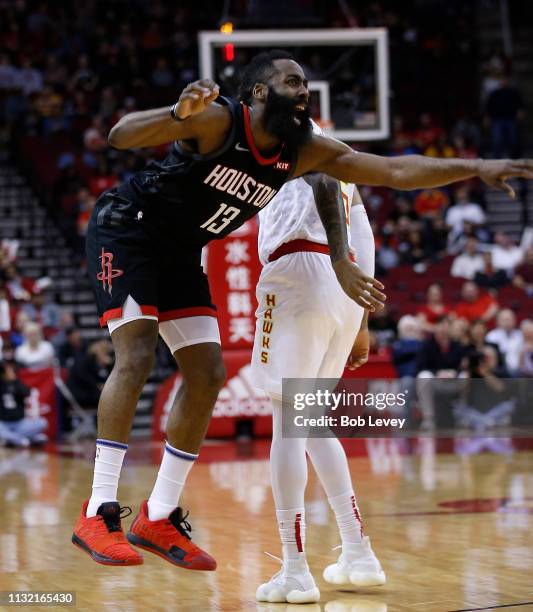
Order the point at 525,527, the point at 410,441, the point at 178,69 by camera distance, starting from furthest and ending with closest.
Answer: the point at 178,69 → the point at 410,441 → the point at 525,527

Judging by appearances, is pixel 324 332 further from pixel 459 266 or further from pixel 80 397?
pixel 459 266

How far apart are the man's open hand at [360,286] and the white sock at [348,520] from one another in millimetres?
1129

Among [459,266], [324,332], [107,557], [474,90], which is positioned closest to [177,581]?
[107,557]

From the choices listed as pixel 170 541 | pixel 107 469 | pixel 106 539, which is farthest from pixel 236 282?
pixel 106 539

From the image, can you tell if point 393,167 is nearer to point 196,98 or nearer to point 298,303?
point 298,303

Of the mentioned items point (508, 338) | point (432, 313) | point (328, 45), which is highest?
point (328, 45)

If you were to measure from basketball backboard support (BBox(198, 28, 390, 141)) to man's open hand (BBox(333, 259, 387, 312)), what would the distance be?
8.06 m

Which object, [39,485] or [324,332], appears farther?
[39,485]

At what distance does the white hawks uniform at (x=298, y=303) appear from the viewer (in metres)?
5.30

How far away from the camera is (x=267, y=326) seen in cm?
540

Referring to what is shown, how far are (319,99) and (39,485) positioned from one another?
6.05m

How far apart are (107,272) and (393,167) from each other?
1347 millimetres

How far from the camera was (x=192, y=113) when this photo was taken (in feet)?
14.7

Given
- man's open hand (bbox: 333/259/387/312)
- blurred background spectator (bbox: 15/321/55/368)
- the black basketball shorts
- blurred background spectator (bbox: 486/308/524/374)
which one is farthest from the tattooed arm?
blurred background spectator (bbox: 486/308/524/374)
